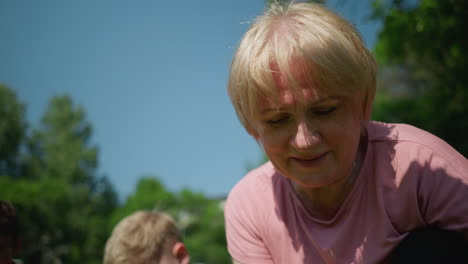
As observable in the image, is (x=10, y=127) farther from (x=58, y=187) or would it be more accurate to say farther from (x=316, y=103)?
(x=316, y=103)

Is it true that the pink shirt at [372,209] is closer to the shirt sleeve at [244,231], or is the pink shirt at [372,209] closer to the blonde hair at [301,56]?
the shirt sleeve at [244,231]

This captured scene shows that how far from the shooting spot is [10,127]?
35844 mm

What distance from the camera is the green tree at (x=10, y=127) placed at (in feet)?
115

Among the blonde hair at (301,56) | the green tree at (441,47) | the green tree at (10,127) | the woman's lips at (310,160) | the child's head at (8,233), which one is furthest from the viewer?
the green tree at (10,127)

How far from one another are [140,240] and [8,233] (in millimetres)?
908

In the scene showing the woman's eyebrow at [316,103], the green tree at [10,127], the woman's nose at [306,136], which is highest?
the green tree at [10,127]

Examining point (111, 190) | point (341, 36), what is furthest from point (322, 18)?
point (111, 190)

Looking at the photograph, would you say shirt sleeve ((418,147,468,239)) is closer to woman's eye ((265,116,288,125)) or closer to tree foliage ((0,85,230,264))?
woman's eye ((265,116,288,125))

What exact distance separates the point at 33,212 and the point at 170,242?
126ft

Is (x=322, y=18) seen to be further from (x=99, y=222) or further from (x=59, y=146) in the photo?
(x=99, y=222)

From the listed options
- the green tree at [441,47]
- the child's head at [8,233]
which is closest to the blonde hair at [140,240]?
the child's head at [8,233]

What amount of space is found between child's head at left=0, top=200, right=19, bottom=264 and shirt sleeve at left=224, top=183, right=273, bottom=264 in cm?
155

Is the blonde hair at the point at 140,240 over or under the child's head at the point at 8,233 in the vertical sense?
under

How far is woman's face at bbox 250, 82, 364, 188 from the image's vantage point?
5.57 ft
